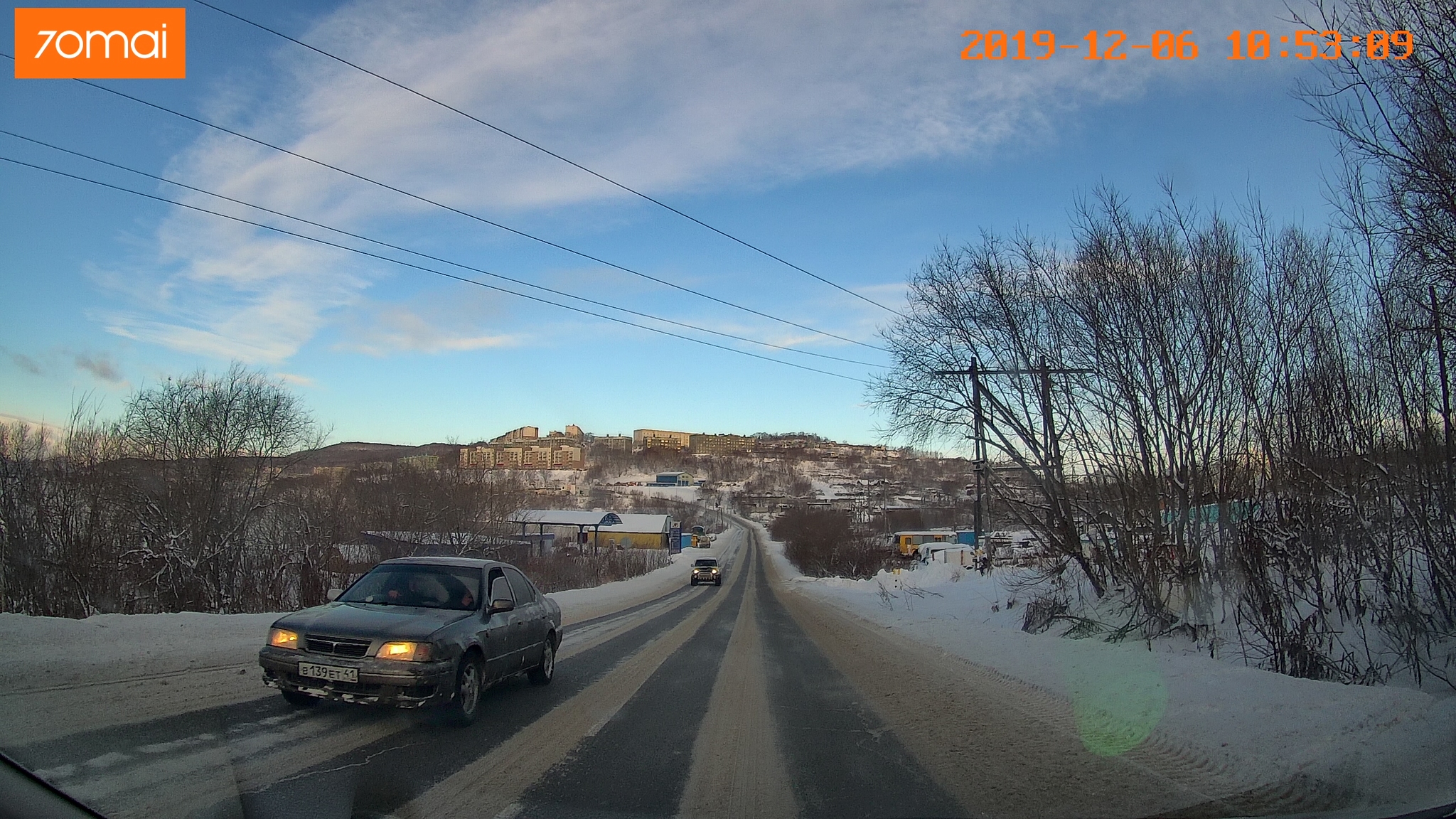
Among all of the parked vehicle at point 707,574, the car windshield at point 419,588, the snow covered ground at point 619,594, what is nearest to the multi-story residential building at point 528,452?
the snow covered ground at point 619,594

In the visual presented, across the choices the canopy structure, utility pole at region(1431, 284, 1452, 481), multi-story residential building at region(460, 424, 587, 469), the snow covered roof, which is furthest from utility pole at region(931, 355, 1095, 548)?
the snow covered roof

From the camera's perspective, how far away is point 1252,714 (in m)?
6.60

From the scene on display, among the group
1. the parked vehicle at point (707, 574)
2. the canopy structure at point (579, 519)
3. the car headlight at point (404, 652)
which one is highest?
the car headlight at point (404, 652)

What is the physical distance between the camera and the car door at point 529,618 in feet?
28.2

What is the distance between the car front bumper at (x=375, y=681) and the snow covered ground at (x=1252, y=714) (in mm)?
5677

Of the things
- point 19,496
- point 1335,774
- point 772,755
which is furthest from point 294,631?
point 19,496

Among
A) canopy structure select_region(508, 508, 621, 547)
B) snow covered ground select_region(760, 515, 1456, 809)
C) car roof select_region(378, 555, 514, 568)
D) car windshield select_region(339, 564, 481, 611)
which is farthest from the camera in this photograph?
canopy structure select_region(508, 508, 621, 547)

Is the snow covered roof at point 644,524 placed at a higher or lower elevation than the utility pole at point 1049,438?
lower

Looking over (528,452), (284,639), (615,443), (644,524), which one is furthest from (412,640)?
(615,443)

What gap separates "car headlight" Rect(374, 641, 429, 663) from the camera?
6289 mm

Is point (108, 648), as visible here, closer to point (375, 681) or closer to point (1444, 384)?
point (375, 681)

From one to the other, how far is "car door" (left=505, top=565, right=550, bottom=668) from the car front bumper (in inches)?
82.8

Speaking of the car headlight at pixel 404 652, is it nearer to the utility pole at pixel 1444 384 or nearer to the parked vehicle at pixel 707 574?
the utility pole at pixel 1444 384

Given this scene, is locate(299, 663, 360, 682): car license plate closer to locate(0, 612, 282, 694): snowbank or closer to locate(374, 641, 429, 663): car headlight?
locate(374, 641, 429, 663): car headlight
